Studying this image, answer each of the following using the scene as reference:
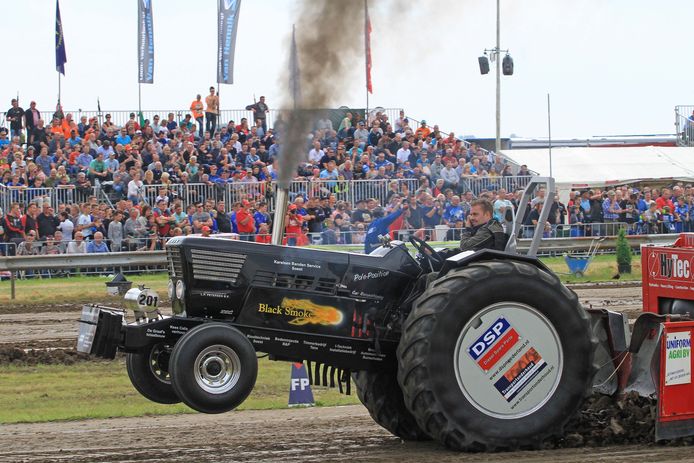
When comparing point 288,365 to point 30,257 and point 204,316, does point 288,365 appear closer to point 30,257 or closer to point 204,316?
point 204,316

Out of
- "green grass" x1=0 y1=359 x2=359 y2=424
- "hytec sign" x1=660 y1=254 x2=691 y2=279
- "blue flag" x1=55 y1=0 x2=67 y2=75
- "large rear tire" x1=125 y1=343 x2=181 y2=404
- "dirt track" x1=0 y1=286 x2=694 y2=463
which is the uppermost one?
"blue flag" x1=55 y1=0 x2=67 y2=75

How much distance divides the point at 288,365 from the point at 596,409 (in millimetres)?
5075

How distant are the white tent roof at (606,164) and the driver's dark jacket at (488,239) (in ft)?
66.3

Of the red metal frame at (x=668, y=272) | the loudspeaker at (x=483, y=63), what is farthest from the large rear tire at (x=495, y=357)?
the loudspeaker at (x=483, y=63)

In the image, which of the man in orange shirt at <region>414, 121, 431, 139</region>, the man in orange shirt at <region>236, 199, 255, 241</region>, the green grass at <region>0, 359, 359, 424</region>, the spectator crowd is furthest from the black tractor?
the man in orange shirt at <region>414, 121, 431, 139</region>

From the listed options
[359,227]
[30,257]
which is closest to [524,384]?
[359,227]

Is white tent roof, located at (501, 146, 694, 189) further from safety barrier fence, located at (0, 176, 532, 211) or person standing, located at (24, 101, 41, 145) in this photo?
person standing, located at (24, 101, 41, 145)

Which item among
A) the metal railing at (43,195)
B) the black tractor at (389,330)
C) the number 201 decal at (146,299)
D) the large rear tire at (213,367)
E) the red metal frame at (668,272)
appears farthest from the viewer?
the metal railing at (43,195)

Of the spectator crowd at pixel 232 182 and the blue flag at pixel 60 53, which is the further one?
the blue flag at pixel 60 53

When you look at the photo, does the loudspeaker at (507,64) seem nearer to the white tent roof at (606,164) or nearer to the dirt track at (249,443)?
the white tent roof at (606,164)

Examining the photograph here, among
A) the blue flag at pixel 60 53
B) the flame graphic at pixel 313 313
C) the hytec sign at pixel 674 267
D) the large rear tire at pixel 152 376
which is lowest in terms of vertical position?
the large rear tire at pixel 152 376

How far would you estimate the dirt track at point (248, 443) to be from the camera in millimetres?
7465

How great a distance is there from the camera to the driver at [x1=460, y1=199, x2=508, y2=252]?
7.95 meters

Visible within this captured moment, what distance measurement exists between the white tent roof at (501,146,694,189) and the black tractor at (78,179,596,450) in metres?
20.6
